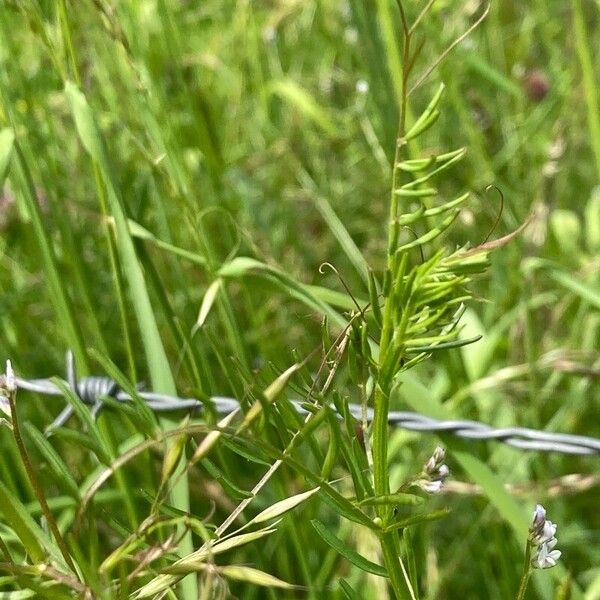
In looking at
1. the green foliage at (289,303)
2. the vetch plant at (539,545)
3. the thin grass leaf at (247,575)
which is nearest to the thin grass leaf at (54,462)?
the green foliage at (289,303)

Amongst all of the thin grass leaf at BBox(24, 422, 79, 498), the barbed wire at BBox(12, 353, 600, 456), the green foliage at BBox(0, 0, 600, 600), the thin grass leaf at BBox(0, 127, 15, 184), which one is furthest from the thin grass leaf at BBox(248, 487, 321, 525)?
the thin grass leaf at BBox(0, 127, 15, 184)

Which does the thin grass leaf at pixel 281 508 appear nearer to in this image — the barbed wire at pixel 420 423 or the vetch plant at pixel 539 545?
the vetch plant at pixel 539 545

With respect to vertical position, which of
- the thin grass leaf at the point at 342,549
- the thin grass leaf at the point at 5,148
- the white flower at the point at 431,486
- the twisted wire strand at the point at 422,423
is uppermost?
the thin grass leaf at the point at 5,148

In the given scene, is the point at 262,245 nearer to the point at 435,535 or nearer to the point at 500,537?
the point at 435,535

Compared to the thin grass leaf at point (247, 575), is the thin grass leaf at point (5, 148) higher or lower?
higher

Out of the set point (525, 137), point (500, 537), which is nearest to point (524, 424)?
point (500, 537)
